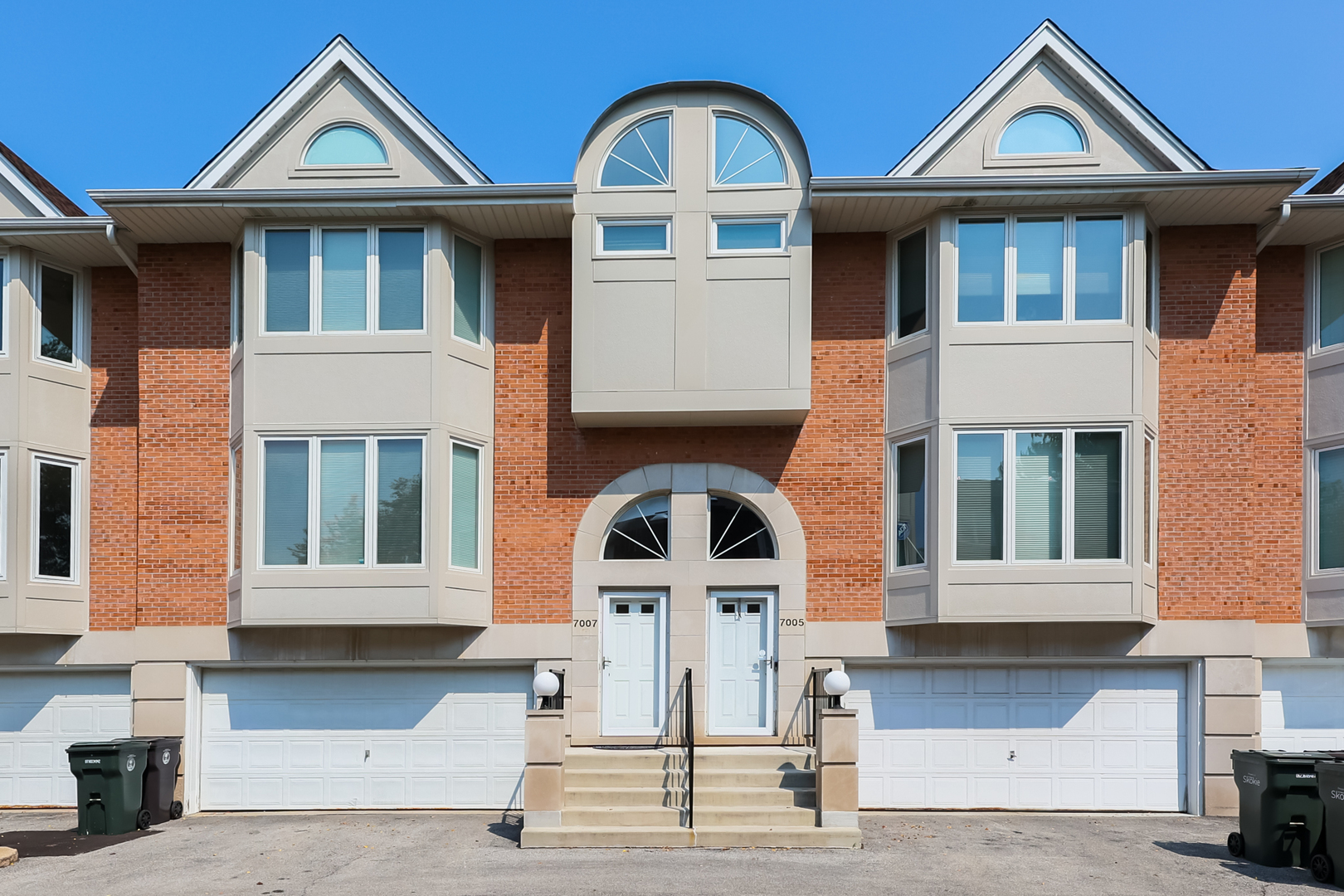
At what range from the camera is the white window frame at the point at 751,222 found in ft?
46.8

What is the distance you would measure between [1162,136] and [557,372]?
776cm

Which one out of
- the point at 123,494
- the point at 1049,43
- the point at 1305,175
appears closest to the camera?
the point at 1305,175

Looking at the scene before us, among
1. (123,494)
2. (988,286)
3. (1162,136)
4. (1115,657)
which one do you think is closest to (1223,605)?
(1115,657)

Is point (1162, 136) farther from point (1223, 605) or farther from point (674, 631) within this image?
point (674, 631)

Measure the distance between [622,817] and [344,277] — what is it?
279 inches

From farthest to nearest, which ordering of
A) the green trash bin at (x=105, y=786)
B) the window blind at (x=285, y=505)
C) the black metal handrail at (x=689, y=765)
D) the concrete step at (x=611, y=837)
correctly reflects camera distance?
the window blind at (x=285, y=505) < the green trash bin at (x=105, y=786) < the black metal handrail at (x=689, y=765) < the concrete step at (x=611, y=837)

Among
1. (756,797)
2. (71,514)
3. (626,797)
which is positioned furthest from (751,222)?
(71,514)

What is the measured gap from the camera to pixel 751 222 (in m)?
14.4

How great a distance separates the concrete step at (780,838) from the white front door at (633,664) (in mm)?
2672

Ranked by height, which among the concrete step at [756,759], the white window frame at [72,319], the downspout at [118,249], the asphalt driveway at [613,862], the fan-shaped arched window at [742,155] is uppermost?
the fan-shaped arched window at [742,155]

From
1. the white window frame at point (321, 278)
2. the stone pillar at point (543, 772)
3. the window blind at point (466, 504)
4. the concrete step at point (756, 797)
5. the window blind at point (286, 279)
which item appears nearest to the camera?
the stone pillar at point (543, 772)

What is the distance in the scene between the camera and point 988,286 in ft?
45.9

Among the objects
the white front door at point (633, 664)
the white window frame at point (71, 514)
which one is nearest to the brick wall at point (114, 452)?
the white window frame at point (71, 514)

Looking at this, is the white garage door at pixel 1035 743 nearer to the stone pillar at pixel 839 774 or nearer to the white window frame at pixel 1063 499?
the white window frame at pixel 1063 499
